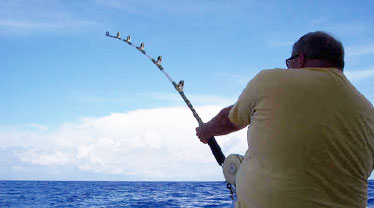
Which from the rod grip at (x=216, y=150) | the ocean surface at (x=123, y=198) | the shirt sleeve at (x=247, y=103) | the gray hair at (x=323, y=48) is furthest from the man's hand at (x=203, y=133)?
the ocean surface at (x=123, y=198)

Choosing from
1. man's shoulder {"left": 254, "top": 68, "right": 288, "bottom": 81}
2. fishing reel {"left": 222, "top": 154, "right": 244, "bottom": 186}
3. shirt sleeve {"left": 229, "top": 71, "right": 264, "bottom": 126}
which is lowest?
fishing reel {"left": 222, "top": 154, "right": 244, "bottom": 186}

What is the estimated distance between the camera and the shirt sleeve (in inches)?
70.2

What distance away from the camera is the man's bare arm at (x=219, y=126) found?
2.04 metres

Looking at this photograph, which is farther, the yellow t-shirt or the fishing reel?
the fishing reel

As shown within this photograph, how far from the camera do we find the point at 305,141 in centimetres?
167

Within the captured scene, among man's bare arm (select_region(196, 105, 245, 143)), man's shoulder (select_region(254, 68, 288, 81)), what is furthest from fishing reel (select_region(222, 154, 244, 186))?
man's shoulder (select_region(254, 68, 288, 81))

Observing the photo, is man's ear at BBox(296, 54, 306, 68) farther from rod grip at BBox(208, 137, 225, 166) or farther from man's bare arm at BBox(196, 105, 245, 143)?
rod grip at BBox(208, 137, 225, 166)

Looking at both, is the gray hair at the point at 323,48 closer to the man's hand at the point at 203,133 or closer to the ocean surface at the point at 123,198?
the man's hand at the point at 203,133

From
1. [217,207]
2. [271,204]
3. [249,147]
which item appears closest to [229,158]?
[249,147]

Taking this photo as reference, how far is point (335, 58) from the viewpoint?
74.2 inches

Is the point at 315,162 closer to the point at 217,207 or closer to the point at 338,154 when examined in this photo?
the point at 338,154

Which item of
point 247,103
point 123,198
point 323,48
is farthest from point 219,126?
point 123,198

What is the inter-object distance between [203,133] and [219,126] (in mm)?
187

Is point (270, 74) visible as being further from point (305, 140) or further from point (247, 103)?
point (305, 140)
